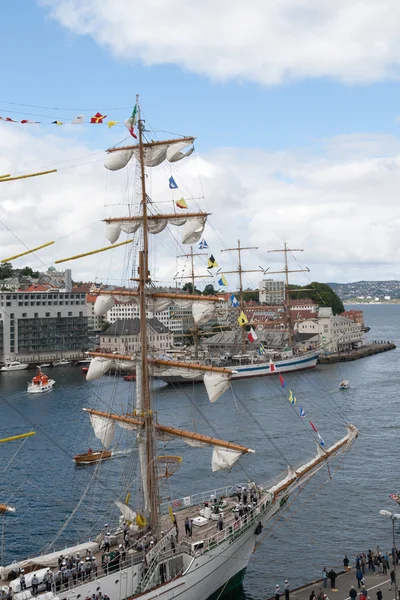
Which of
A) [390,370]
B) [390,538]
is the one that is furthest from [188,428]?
[390,370]

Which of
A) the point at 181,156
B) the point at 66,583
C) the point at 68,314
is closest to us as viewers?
the point at 66,583

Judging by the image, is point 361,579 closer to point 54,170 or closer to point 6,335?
point 54,170

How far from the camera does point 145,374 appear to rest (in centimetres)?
2522

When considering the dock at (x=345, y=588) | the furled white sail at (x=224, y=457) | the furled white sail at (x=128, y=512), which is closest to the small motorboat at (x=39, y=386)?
the furled white sail at (x=128, y=512)

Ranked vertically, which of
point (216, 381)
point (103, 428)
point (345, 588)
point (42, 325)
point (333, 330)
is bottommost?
point (345, 588)

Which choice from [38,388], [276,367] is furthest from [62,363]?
[276,367]

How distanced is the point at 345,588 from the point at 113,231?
15.6 meters

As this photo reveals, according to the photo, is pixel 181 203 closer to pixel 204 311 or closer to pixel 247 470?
pixel 204 311

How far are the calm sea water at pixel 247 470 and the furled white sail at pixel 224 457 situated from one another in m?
3.52

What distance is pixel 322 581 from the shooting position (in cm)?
2306

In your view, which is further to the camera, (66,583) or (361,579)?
(361,579)

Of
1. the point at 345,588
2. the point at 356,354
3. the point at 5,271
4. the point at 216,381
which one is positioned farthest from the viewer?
the point at 5,271

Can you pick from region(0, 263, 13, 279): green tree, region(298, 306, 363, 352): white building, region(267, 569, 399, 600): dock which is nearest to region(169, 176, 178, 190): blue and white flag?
region(267, 569, 399, 600): dock

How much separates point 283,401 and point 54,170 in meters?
43.3
